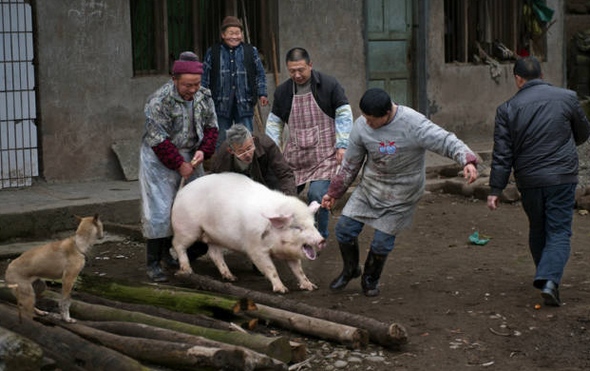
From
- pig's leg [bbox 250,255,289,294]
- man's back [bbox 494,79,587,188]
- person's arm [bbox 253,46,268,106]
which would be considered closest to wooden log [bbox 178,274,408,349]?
pig's leg [bbox 250,255,289,294]

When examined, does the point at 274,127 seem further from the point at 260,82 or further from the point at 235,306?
the point at 235,306

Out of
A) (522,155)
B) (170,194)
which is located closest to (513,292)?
(522,155)

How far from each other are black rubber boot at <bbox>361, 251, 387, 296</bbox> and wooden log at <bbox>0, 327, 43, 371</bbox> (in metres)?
2.83

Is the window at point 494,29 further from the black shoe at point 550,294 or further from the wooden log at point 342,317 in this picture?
the wooden log at point 342,317

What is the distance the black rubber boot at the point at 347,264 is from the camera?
8023mm

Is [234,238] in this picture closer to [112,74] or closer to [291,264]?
[291,264]

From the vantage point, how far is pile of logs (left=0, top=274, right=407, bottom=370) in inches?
226

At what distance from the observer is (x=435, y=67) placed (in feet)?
52.0

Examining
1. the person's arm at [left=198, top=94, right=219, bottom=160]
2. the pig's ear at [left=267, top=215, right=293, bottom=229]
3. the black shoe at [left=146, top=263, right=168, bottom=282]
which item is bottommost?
the black shoe at [left=146, top=263, right=168, bottom=282]

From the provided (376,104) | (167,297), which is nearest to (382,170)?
(376,104)

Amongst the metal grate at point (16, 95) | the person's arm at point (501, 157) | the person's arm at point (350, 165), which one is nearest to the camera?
the person's arm at point (501, 157)

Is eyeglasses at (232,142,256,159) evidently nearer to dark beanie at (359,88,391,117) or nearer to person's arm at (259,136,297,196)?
person's arm at (259,136,297,196)

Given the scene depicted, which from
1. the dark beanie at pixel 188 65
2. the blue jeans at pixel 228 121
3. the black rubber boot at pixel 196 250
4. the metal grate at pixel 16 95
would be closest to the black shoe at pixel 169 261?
the black rubber boot at pixel 196 250

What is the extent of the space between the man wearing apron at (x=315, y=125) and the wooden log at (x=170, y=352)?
3.06 metres
